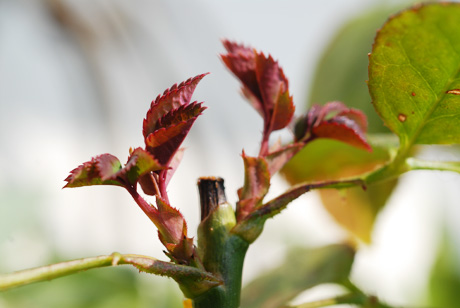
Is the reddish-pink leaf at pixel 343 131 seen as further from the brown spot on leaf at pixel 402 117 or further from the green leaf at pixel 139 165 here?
the green leaf at pixel 139 165

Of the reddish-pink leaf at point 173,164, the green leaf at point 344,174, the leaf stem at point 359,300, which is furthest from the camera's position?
the green leaf at point 344,174

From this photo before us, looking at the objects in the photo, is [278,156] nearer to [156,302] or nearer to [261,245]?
[156,302]

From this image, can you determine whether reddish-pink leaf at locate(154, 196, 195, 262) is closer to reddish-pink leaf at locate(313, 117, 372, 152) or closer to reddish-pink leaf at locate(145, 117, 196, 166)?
reddish-pink leaf at locate(145, 117, 196, 166)

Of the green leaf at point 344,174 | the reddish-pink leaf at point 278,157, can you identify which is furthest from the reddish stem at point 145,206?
the green leaf at point 344,174

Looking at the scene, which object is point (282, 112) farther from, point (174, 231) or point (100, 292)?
point (100, 292)

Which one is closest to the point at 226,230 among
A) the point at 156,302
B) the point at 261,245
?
the point at 156,302

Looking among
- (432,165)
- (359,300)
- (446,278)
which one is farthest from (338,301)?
(446,278)

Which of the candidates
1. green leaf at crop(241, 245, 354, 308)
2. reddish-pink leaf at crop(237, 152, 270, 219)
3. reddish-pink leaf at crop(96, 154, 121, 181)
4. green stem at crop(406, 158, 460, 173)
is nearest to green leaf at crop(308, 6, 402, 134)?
green leaf at crop(241, 245, 354, 308)
